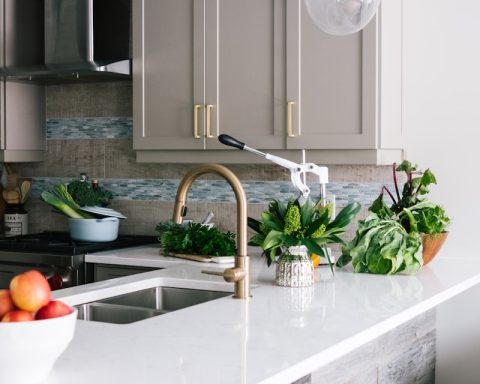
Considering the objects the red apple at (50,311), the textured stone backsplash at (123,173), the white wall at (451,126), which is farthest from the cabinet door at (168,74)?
the red apple at (50,311)

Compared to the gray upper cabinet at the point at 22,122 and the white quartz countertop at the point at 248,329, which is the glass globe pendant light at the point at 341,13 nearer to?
the white quartz countertop at the point at 248,329

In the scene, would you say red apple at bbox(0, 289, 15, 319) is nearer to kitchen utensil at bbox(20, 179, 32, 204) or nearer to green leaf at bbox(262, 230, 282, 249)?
green leaf at bbox(262, 230, 282, 249)

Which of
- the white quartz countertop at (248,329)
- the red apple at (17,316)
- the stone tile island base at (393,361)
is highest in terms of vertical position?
the red apple at (17,316)

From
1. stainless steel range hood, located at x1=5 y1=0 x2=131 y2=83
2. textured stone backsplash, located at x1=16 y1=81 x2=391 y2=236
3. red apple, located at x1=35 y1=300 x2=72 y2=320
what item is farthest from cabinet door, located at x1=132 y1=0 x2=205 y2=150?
red apple, located at x1=35 y1=300 x2=72 y2=320

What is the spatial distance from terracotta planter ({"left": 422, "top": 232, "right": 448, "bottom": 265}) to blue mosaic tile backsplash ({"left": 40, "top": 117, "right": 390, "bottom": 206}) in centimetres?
53

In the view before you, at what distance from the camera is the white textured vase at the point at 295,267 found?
2725 mm

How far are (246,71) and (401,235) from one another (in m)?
1.05

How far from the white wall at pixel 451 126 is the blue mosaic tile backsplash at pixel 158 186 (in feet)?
→ 1.05

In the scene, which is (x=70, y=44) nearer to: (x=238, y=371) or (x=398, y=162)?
(x=398, y=162)

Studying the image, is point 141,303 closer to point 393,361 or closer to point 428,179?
point 393,361

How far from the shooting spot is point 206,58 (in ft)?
12.2

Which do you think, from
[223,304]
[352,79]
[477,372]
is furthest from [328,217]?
[477,372]

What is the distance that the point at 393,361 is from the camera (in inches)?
120

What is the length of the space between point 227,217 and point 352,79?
3.44 feet
